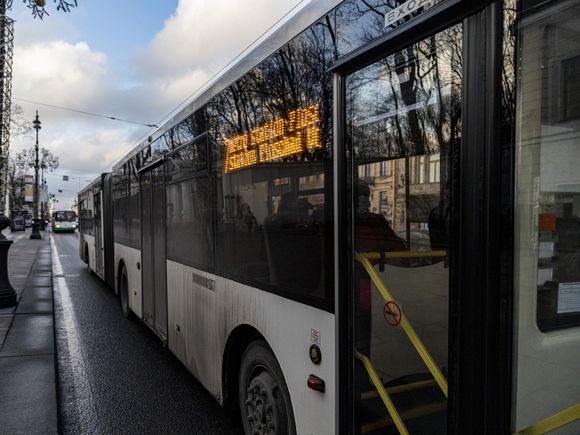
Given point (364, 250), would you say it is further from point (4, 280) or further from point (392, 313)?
point (4, 280)

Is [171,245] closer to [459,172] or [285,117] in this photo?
[285,117]

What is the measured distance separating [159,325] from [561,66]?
17.1ft

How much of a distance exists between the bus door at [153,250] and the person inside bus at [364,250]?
12.1 ft

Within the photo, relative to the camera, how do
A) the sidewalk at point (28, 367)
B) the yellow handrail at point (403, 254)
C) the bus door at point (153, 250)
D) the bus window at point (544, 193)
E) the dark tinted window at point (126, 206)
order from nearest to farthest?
the bus window at point (544, 193)
the yellow handrail at point (403, 254)
the sidewalk at point (28, 367)
the bus door at point (153, 250)
the dark tinted window at point (126, 206)

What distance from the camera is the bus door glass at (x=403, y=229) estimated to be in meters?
1.76

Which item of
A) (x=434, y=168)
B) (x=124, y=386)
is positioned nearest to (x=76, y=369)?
(x=124, y=386)

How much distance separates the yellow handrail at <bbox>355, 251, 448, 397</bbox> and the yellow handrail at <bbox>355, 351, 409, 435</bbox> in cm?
28

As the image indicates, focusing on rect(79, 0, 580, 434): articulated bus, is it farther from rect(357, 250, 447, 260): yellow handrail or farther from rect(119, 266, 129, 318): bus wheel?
rect(119, 266, 129, 318): bus wheel

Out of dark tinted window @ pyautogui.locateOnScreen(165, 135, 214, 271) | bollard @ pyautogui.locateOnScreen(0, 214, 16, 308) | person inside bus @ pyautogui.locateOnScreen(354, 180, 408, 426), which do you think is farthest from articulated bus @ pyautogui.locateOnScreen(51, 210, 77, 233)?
person inside bus @ pyautogui.locateOnScreen(354, 180, 408, 426)

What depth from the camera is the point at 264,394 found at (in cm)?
301

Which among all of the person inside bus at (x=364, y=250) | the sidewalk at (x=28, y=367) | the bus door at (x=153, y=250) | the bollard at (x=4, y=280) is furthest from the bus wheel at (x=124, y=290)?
the person inside bus at (x=364, y=250)

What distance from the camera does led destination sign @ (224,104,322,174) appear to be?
2.44m

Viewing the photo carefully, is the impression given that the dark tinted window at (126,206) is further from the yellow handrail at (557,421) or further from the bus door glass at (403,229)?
the yellow handrail at (557,421)

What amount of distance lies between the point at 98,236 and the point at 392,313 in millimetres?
11319
